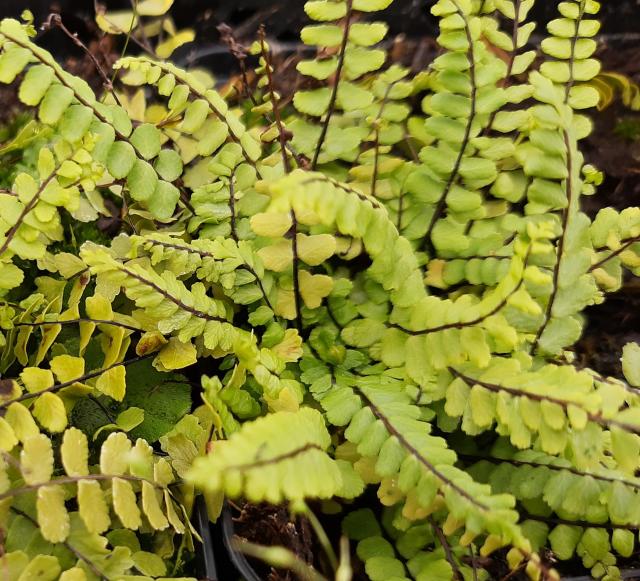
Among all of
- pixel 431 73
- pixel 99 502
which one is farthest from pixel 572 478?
pixel 431 73

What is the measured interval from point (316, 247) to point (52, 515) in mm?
471

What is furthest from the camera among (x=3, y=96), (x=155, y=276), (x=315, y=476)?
(x=3, y=96)

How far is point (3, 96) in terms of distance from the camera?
1.63m

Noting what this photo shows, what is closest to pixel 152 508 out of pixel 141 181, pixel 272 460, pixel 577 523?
pixel 272 460

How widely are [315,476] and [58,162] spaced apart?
57 cm

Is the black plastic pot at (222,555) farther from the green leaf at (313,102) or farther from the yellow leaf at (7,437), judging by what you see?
the green leaf at (313,102)

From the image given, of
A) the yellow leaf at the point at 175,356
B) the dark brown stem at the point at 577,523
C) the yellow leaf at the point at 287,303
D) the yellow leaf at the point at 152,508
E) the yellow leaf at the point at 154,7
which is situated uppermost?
the yellow leaf at the point at 154,7

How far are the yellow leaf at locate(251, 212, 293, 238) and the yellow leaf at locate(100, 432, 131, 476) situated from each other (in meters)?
0.31

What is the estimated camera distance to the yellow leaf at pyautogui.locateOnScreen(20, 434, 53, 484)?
31.6 inches

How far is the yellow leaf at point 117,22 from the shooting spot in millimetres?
1439

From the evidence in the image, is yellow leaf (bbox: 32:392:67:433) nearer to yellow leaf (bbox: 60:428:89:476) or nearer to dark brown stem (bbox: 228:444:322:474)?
yellow leaf (bbox: 60:428:89:476)

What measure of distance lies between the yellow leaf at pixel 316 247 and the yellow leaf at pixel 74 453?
1.24ft

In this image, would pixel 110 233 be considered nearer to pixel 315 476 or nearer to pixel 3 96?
pixel 3 96

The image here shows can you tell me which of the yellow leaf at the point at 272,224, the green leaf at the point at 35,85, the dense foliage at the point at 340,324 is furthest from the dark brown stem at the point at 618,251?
the green leaf at the point at 35,85
